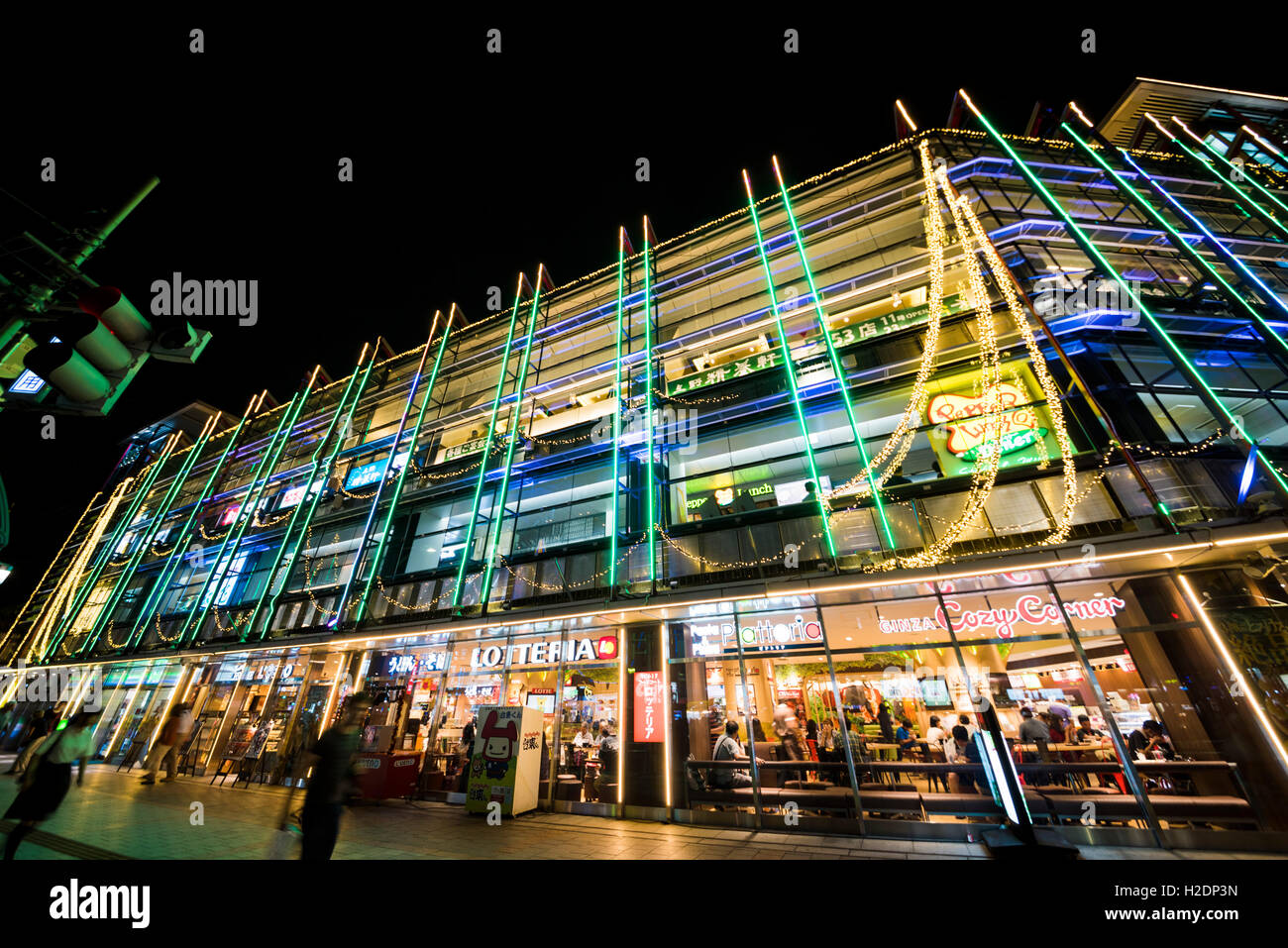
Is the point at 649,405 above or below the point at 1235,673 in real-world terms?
above

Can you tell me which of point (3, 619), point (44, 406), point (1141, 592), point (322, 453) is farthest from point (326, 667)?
point (3, 619)

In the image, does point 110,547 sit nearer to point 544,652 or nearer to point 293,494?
point 293,494

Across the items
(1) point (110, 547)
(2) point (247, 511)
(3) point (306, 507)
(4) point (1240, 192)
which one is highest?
(4) point (1240, 192)

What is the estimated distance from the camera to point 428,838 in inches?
287

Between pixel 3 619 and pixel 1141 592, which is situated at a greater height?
pixel 3 619

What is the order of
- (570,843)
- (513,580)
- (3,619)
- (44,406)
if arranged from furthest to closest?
(3,619)
(513,580)
(570,843)
(44,406)

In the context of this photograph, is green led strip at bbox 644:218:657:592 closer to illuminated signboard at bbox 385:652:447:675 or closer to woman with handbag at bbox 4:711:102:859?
illuminated signboard at bbox 385:652:447:675

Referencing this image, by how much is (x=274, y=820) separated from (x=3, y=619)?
35117 millimetres

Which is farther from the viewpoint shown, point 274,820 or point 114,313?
point 274,820

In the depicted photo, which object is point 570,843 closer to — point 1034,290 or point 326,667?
point 326,667

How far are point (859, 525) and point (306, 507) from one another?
66.7 ft

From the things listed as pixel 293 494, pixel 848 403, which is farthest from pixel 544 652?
pixel 293 494

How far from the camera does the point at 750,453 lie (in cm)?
1270
